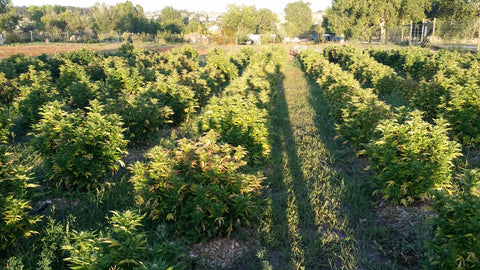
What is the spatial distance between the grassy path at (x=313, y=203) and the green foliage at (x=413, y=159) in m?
0.59

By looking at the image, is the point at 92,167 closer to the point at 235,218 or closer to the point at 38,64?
the point at 235,218

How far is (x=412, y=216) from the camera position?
4312mm

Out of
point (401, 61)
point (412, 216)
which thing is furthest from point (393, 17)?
point (412, 216)

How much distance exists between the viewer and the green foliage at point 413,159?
166 inches

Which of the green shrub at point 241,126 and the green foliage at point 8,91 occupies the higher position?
the green foliage at point 8,91

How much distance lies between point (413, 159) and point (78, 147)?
15.4ft

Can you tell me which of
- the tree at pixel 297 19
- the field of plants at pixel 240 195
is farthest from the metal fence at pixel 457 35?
the tree at pixel 297 19

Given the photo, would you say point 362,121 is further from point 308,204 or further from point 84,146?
point 84,146

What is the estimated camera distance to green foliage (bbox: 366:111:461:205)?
13.9ft

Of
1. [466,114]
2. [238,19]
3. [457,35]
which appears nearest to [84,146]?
[466,114]

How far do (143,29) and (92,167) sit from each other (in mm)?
81630

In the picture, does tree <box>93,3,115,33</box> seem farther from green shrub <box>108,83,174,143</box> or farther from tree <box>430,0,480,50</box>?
green shrub <box>108,83,174,143</box>

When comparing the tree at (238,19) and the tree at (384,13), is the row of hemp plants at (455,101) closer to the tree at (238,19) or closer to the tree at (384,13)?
the tree at (384,13)

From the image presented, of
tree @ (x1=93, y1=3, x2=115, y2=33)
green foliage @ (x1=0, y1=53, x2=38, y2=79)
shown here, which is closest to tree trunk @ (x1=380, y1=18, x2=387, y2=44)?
green foliage @ (x1=0, y1=53, x2=38, y2=79)
